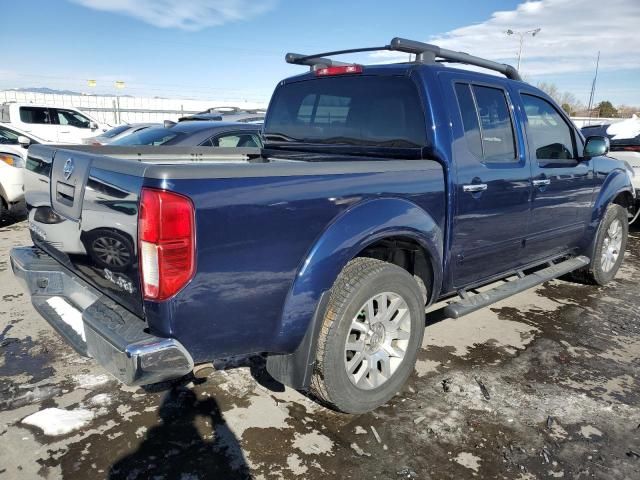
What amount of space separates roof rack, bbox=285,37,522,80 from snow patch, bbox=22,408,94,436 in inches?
116

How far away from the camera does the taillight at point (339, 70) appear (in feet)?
11.9

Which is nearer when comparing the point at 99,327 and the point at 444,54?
the point at 99,327

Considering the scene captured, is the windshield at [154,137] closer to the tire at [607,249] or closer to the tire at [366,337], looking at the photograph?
the tire at [366,337]

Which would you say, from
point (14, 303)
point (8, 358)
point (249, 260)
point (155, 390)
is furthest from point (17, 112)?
point (249, 260)

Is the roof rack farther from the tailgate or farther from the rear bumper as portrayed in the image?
the rear bumper

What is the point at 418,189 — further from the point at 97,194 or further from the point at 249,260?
the point at 97,194

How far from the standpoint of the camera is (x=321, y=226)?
7.95ft

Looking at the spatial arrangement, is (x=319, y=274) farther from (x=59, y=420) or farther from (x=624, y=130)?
(x=624, y=130)

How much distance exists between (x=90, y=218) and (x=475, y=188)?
2321mm

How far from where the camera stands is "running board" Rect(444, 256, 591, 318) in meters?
3.33

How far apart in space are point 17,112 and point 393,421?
15093 mm

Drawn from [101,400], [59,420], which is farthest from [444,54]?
[59,420]

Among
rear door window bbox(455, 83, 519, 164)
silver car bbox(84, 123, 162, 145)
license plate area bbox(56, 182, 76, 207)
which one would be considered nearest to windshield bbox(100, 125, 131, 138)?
silver car bbox(84, 123, 162, 145)

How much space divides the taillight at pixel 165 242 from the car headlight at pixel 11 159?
266 inches
